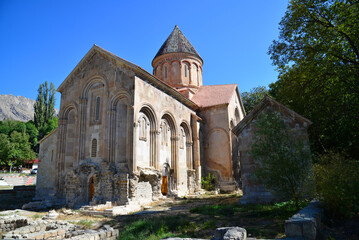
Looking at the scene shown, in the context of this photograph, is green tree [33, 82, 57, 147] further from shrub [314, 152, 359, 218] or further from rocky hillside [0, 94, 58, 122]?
rocky hillside [0, 94, 58, 122]

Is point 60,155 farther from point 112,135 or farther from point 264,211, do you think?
point 264,211

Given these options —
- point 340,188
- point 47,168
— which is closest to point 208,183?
point 47,168

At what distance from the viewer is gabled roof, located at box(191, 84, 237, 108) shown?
76.0ft

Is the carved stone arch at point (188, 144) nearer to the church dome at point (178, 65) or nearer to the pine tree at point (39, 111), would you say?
the church dome at point (178, 65)

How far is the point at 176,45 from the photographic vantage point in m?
26.9

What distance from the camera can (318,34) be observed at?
499 inches

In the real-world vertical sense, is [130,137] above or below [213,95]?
below

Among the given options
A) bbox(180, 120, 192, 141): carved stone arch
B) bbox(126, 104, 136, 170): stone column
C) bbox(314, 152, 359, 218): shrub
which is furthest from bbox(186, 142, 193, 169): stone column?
bbox(314, 152, 359, 218): shrub

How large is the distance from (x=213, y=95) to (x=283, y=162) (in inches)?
675

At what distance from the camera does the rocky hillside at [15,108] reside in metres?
154

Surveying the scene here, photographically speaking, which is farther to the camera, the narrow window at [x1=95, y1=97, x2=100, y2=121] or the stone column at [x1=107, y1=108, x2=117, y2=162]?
the narrow window at [x1=95, y1=97, x2=100, y2=121]

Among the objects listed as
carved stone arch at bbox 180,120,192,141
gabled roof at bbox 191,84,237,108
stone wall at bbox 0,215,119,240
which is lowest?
stone wall at bbox 0,215,119,240

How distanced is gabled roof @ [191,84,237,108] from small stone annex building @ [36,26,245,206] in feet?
0.91

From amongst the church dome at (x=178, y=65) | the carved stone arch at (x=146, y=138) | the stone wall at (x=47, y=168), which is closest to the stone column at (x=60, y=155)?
the stone wall at (x=47, y=168)
